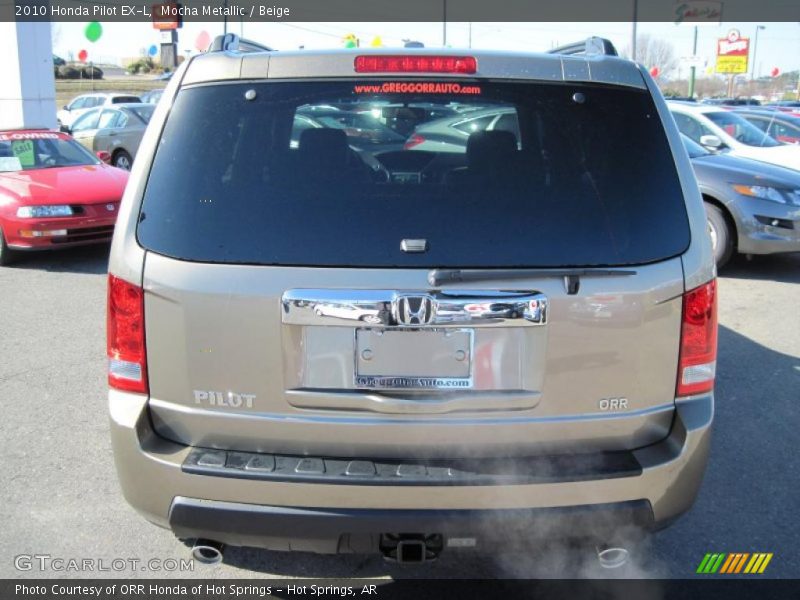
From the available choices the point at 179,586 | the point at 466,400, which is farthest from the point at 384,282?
the point at 179,586

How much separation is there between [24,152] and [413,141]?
27.1ft

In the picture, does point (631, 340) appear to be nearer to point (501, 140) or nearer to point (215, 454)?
point (501, 140)

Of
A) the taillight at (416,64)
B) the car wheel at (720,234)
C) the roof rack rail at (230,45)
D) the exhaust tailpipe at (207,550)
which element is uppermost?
the roof rack rail at (230,45)

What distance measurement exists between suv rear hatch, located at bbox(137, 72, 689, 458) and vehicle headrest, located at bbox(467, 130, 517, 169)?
4 cm

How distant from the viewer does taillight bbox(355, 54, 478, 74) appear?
2.74 m

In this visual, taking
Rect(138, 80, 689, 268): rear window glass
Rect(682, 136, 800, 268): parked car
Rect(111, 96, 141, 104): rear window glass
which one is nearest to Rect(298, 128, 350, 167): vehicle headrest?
Rect(138, 80, 689, 268): rear window glass

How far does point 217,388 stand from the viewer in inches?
103

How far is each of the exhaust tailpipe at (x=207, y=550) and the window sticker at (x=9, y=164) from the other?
863 centimetres

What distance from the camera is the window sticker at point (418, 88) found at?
2746mm

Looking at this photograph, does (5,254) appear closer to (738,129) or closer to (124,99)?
(738,129)

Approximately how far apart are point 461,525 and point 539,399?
0.46 m

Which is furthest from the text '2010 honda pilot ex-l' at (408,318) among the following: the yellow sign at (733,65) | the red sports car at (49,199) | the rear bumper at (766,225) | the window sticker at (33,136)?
the yellow sign at (733,65)

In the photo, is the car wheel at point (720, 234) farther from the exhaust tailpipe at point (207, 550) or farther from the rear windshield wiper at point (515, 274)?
the exhaust tailpipe at point (207, 550)

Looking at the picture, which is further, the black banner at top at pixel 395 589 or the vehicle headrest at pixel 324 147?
the black banner at top at pixel 395 589
